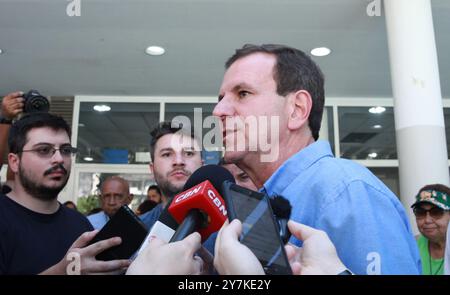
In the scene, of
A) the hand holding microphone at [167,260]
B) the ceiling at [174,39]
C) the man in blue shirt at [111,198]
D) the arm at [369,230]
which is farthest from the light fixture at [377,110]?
the hand holding microphone at [167,260]

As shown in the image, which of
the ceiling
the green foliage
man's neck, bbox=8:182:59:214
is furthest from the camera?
the green foliage

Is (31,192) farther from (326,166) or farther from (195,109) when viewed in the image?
(195,109)

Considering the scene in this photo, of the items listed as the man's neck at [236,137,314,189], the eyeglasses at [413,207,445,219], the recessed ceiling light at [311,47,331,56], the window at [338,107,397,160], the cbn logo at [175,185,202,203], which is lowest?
the cbn logo at [175,185,202,203]

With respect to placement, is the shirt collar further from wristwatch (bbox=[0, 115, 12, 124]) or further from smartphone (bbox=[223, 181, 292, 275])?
wristwatch (bbox=[0, 115, 12, 124])

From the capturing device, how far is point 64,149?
1.88 m

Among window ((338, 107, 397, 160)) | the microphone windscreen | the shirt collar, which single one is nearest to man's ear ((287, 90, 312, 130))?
the shirt collar

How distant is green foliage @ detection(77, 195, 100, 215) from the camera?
5309 mm

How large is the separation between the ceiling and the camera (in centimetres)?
165

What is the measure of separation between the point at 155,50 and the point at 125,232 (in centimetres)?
320

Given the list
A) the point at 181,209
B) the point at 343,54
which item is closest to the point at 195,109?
the point at 343,54

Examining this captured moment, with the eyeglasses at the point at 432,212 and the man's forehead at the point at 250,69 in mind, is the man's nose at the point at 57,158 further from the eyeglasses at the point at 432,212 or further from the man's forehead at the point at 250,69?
the eyeglasses at the point at 432,212

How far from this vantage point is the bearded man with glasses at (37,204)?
1.58 m

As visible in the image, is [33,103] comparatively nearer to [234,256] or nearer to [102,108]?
[234,256]

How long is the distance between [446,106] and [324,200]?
18.2 ft
